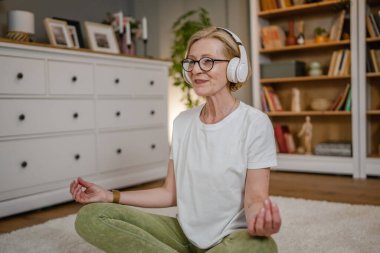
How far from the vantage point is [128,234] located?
3.84 feet

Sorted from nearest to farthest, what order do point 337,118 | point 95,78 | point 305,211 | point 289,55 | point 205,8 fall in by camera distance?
1. point 305,211
2. point 95,78
3. point 337,118
4. point 289,55
5. point 205,8

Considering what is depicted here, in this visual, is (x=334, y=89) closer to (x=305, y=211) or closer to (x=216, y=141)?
(x=305, y=211)

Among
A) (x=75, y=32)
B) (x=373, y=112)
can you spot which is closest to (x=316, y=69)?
(x=373, y=112)

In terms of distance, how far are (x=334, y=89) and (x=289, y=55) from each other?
0.58 m

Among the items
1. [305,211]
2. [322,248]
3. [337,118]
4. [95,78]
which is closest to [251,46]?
[337,118]

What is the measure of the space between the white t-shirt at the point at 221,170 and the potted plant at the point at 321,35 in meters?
2.78

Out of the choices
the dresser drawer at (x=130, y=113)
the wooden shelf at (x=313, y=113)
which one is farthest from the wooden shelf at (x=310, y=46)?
the dresser drawer at (x=130, y=113)

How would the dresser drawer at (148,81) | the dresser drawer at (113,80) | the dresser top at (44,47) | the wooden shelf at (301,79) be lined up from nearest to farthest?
the dresser top at (44,47) → the dresser drawer at (113,80) → the dresser drawer at (148,81) → the wooden shelf at (301,79)

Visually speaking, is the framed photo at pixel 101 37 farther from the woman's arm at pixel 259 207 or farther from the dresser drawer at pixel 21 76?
the woman's arm at pixel 259 207

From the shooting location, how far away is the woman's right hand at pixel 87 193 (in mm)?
1230

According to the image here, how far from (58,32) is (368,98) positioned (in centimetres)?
269

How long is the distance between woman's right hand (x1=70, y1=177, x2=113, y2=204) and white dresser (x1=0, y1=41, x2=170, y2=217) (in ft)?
4.49

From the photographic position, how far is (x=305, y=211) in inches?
94.2

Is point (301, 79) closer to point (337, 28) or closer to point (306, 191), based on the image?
point (337, 28)
